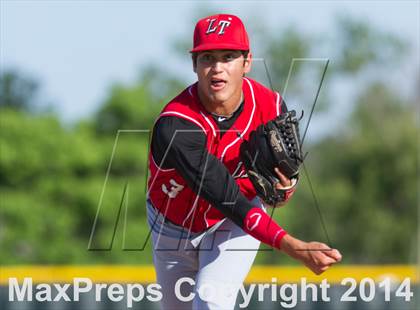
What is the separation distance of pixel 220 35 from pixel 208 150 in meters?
0.51

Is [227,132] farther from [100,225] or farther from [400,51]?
[400,51]

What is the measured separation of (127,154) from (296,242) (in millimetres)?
19307

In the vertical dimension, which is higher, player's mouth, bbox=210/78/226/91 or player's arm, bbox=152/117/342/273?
player's mouth, bbox=210/78/226/91

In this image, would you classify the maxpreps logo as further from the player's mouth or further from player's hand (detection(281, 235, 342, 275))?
player's hand (detection(281, 235, 342, 275))

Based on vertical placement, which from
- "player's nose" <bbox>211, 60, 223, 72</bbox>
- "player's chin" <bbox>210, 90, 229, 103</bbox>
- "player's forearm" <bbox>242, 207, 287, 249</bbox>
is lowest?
"player's forearm" <bbox>242, 207, 287, 249</bbox>

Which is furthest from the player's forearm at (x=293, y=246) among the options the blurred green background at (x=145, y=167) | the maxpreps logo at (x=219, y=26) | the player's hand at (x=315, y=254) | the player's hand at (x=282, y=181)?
the blurred green background at (x=145, y=167)

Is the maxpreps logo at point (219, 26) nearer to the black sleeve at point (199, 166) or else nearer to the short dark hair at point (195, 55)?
the short dark hair at point (195, 55)

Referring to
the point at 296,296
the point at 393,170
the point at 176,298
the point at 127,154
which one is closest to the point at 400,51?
the point at 393,170

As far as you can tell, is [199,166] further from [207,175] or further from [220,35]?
[220,35]

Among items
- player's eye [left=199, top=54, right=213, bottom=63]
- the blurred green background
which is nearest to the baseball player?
player's eye [left=199, top=54, right=213, bottom=63]

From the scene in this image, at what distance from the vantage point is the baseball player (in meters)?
4.41

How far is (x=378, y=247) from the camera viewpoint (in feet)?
88.0

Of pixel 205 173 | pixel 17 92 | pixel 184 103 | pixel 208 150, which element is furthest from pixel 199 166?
pixel 17 92

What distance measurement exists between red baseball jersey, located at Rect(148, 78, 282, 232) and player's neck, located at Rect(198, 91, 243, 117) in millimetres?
24
